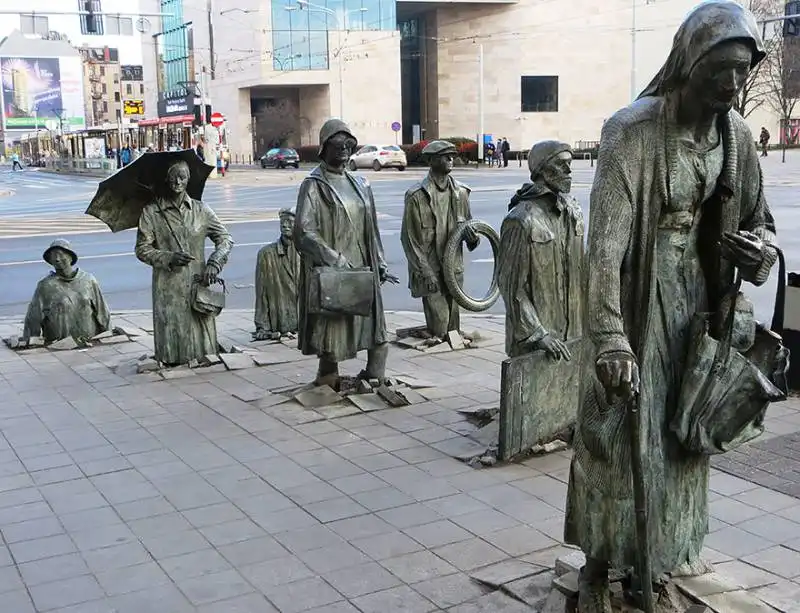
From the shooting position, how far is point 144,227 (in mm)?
9383

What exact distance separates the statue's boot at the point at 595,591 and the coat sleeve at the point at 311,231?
13.9ft

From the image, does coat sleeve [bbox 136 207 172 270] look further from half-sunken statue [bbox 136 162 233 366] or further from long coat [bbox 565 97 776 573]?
long coat [bbox 565 97 776 573]

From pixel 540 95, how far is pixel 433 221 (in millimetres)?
55922

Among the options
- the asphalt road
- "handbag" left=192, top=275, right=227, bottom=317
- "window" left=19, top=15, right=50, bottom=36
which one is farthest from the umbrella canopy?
"window" left=19, top=15, right=50, bottom=36

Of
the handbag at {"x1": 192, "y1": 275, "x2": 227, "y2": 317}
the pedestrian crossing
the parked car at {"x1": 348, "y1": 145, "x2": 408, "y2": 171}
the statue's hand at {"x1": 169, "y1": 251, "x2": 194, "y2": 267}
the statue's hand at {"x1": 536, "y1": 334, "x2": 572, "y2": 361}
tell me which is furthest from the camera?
the parked car at {"x1": 348, "y1": 145, "x2": 408, "y2": 171}

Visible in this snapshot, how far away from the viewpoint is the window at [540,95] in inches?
2498

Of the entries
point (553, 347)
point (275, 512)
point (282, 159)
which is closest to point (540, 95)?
point (282, 159)

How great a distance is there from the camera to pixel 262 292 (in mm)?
11203

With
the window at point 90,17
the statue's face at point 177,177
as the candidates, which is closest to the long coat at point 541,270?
the statue's face at point 177,177

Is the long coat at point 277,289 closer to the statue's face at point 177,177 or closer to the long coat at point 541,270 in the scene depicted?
the statue's face at point 177,177

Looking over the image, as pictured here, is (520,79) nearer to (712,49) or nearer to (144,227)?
(144,227)

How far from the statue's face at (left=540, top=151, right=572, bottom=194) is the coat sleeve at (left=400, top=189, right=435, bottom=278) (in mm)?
3669

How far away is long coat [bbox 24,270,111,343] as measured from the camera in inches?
432

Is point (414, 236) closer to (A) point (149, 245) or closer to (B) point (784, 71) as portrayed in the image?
(A) point (149, 245)
